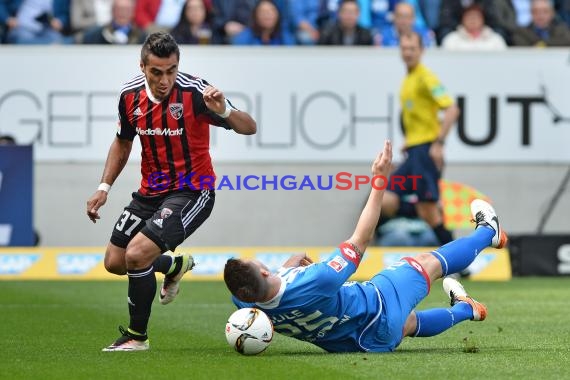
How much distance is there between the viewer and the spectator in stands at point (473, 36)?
1823 centimetres

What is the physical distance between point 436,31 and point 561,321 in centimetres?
889

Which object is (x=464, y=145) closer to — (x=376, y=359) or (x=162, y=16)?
(x=162, y=16)

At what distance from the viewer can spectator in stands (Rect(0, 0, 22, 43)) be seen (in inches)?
715

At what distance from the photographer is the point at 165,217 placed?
8859 millimetres

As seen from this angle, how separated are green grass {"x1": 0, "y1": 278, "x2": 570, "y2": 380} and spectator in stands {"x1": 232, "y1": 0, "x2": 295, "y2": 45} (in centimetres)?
541

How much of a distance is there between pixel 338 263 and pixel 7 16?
1163cm

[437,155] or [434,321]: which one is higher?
[437,155]

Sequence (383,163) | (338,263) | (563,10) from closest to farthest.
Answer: (383,163) < (338,263) < (563,10)

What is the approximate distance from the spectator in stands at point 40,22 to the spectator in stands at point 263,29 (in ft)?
8.10

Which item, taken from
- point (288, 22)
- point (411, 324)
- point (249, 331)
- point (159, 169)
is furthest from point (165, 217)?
point (288, 22)

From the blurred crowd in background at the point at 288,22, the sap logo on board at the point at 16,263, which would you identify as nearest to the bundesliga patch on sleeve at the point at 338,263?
the sap logo on board at the point at 16,263

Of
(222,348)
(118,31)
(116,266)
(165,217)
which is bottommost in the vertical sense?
(222,348)

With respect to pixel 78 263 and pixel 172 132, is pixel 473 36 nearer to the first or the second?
pixel 78 263

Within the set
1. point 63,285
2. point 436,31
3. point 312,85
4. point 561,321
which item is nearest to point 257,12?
point 312,85
